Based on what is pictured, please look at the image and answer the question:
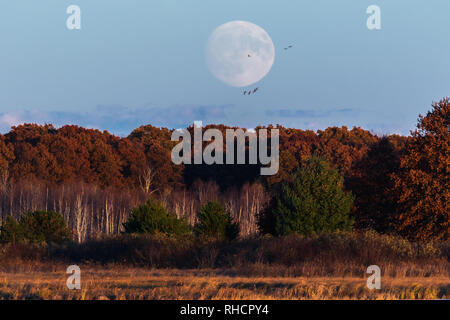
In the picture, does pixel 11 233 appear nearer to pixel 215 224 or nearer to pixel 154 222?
pixel 154 222

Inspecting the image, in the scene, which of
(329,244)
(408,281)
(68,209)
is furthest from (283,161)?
(408,281)

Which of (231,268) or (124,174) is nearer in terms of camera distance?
(231,268)

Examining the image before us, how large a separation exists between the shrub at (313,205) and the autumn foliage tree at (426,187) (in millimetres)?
2623

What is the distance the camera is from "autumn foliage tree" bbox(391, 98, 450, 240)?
28750mm

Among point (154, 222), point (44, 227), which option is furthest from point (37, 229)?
point (154, 222)

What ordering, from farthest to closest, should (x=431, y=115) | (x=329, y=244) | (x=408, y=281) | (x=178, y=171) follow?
(x=178, y=171), (x=431, y=115), (x=329, y=244), (x=408, y=281)

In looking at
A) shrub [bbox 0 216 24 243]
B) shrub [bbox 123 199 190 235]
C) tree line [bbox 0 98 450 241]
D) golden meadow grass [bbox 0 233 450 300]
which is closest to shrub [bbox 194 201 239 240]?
shrub [bbox 123 199 190 235]

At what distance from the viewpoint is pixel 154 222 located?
29.6m

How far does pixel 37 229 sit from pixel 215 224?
9754 millimetres

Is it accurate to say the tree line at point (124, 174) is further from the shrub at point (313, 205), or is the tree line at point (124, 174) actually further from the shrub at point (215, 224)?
the shrub at point (313, 205)

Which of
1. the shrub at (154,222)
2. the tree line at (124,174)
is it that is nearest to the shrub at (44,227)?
the shrub at (154,222)

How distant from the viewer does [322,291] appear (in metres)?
15.0

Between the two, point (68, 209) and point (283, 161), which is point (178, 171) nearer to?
point (283, 161)
